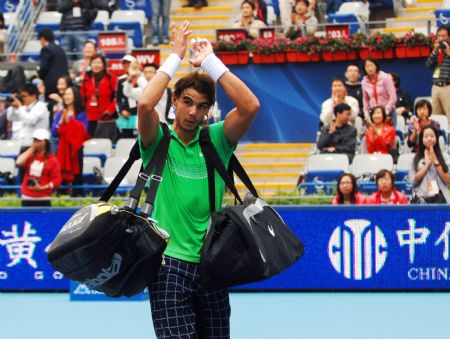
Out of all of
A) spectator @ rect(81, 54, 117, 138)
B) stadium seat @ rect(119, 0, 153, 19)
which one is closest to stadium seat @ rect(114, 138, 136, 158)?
spectator @ rect(81, 54, 117, 138)

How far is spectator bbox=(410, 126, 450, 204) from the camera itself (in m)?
14.1

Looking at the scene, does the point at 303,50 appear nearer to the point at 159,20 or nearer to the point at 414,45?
the point at 414,45

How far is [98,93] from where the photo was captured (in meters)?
17.9

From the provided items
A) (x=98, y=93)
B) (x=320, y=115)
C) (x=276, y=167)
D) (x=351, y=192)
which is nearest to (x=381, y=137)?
(x=320, y=115)

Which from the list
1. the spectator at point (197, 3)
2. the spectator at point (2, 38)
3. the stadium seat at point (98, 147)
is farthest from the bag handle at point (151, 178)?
the spectator at point (197, 3)

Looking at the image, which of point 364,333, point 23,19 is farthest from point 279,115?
point 364,333

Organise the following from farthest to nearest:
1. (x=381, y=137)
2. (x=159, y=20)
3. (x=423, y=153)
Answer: (x=159, y=20), (x=381, y=137), (x=423, y=153)

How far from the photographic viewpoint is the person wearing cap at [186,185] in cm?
593

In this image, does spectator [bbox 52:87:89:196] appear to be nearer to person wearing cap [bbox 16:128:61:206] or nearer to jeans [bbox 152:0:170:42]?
person wearing cap [bbox 16:128:61:206]

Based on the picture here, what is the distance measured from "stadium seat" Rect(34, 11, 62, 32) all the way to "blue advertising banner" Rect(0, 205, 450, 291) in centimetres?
885

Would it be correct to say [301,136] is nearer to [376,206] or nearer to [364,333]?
[376,206]

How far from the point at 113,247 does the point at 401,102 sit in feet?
41.7

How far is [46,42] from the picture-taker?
62.4 ft

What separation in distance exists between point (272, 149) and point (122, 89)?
10.4 feet
